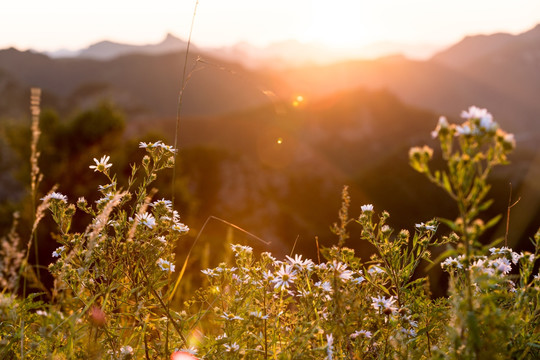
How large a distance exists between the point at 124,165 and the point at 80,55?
165 metres

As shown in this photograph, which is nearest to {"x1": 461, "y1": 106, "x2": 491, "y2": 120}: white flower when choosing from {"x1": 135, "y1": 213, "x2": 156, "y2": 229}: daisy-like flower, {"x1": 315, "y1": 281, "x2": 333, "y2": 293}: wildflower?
{"x1": 315, "y1": 281, "x2": 333, "y2": 293}: wildflower

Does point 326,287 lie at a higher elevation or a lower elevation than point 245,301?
higher

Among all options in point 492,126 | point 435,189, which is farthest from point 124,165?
point 435,189

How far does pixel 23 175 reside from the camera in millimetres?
21062

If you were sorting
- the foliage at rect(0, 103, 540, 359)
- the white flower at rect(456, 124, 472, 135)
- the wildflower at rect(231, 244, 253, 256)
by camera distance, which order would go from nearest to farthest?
1. the white flower at rect(456, 124, 472, 135)
2. the foliage at rect(0, 103, 540, 359)
3. the wildflower at rect(231, 244, 253, 256)

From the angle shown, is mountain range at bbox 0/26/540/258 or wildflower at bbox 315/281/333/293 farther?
mountain range at bbox 0/26/540/258

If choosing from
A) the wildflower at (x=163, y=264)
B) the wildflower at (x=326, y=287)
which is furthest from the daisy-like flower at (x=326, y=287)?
the wildflower at (x=163, y=264)

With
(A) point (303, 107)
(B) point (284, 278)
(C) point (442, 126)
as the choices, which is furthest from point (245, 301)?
(A) point (303, 107)

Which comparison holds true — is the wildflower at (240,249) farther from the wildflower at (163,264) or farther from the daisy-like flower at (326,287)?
the daisy-like flower at (326,287)

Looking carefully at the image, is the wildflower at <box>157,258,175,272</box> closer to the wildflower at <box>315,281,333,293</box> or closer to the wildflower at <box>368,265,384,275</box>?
the wildflower at <box>315,281,333,293</box>

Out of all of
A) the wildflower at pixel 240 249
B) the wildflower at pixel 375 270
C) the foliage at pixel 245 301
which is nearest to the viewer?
the foliage at pixel 245 301

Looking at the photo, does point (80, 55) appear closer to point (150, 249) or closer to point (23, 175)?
point (23, 175)

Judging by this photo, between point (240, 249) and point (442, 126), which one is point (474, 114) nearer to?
point (442, 126)

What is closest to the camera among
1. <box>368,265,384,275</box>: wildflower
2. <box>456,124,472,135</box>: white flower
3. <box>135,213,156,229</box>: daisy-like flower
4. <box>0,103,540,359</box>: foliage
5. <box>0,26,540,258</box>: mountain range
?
<box>456,124,472,135</box>: white flower
